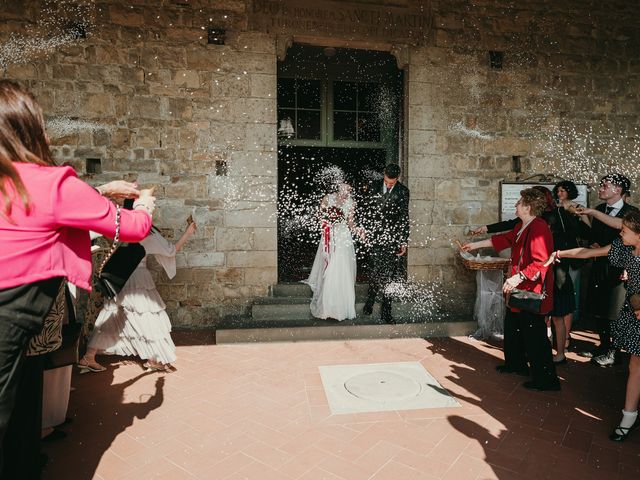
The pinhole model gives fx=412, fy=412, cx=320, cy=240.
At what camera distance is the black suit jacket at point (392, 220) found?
5875 mm

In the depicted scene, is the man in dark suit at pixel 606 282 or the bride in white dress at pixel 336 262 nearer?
the man in dark suit at pixel 606 282

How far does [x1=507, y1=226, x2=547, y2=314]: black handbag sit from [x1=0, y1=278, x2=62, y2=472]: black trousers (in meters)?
3.95

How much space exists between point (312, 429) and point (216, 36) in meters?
5.37

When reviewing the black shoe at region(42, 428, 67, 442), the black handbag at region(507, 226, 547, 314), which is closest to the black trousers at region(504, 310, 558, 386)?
the black handbag at region(507, 226, 547, 314)

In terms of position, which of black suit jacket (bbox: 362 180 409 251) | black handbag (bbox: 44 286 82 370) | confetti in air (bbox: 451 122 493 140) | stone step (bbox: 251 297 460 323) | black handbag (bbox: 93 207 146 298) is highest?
confetti in air (bbox: 451 122 493 140)

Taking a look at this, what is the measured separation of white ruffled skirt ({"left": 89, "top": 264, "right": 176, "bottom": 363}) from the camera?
433 centimetres

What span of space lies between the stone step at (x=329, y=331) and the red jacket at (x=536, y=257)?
6.11 ft

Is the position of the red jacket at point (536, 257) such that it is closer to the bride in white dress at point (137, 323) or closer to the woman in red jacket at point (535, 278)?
the woman in red jacket at point (535, 278)

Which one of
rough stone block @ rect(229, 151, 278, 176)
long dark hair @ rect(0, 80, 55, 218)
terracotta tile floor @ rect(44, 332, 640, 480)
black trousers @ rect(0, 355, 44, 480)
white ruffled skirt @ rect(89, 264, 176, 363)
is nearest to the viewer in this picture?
long dark hair @ rect(0, 80, 55, 218)

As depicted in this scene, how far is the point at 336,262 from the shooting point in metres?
5.91

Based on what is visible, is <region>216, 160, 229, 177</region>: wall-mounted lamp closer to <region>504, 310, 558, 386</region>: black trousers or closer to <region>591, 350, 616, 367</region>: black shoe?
<region>504, 310, 558, 386</region>: black trousers

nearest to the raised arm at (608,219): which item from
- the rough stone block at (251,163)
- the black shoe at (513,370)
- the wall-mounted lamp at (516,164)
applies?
the black shoe at (513,370)

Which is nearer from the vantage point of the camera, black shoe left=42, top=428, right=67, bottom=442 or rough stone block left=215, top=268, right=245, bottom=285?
black shoe left=42, top=428, right=67, bottom=442

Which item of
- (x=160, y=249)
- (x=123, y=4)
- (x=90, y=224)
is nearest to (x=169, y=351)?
(x=160, y=249)
